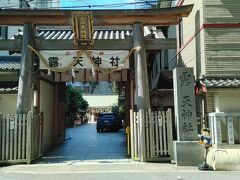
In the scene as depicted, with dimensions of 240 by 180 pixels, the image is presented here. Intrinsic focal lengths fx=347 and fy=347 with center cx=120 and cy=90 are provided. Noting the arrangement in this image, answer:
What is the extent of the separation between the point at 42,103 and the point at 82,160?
5326mm

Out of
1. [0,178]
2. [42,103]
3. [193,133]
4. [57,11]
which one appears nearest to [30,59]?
[57,11]

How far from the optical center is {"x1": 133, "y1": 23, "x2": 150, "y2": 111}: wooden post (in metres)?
15.4

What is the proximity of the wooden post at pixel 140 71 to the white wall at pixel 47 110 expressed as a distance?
6.55 metres

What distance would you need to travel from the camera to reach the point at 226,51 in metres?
15.4

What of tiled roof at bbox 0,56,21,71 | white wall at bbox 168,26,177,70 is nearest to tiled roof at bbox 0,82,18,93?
tiled roof at bbox 0,56,21,71

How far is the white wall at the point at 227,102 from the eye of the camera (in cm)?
1458

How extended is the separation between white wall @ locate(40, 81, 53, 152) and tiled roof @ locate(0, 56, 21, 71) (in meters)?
1.83

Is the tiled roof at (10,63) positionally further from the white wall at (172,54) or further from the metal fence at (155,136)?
the white wall at (172,54)

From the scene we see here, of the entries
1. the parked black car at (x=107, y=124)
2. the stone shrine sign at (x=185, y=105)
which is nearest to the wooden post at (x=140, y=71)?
the stone shrine sign at (x=185, y=105)

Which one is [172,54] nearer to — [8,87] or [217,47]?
[217,47]

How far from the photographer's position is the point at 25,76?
51.0ft

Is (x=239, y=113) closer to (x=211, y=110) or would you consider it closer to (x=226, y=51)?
(x=211, y=110)

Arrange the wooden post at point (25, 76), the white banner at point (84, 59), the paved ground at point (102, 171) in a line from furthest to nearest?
the white banner at point (84, 59) → the wooden post at point (25, 76) → the paved ground at point (102, 171)

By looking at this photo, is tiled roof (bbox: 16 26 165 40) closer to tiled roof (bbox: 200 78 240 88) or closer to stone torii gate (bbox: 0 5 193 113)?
stone torii gate (bbox: 0 5 193 113)
